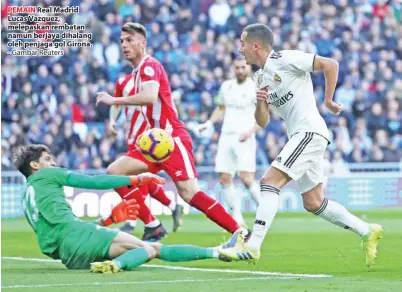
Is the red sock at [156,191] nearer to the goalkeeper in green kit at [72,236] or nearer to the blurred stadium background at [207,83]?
the goalkeeper in green kit at [72,236]

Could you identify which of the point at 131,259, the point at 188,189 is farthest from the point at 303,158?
the point at 188,189

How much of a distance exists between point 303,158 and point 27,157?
2.44 meters

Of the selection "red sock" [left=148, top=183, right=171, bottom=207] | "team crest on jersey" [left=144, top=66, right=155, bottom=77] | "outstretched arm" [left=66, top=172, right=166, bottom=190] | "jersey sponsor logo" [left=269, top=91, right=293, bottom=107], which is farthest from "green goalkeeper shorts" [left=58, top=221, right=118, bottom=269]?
"red sock" [left=148, top=183, right=171, bottom=207]

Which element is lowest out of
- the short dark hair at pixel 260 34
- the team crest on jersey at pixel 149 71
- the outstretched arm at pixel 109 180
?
the outstretched arm at pixel 109 180

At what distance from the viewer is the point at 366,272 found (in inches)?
373

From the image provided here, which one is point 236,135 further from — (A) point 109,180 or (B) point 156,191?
(A) point 109,180

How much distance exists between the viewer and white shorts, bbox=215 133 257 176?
56.4ft

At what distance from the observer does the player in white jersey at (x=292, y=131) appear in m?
9.77

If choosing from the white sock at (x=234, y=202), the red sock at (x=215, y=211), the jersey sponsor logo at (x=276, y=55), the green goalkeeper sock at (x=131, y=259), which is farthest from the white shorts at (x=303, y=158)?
the white sock at (x=234, y=202)

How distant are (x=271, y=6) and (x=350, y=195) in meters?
7.66

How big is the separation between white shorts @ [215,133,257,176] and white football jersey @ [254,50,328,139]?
7.07 metres

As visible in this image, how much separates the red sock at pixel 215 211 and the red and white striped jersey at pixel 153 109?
2.94 ft

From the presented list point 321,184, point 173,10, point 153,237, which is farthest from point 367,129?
point 321,184

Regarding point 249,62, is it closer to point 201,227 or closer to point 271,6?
point 201,227
